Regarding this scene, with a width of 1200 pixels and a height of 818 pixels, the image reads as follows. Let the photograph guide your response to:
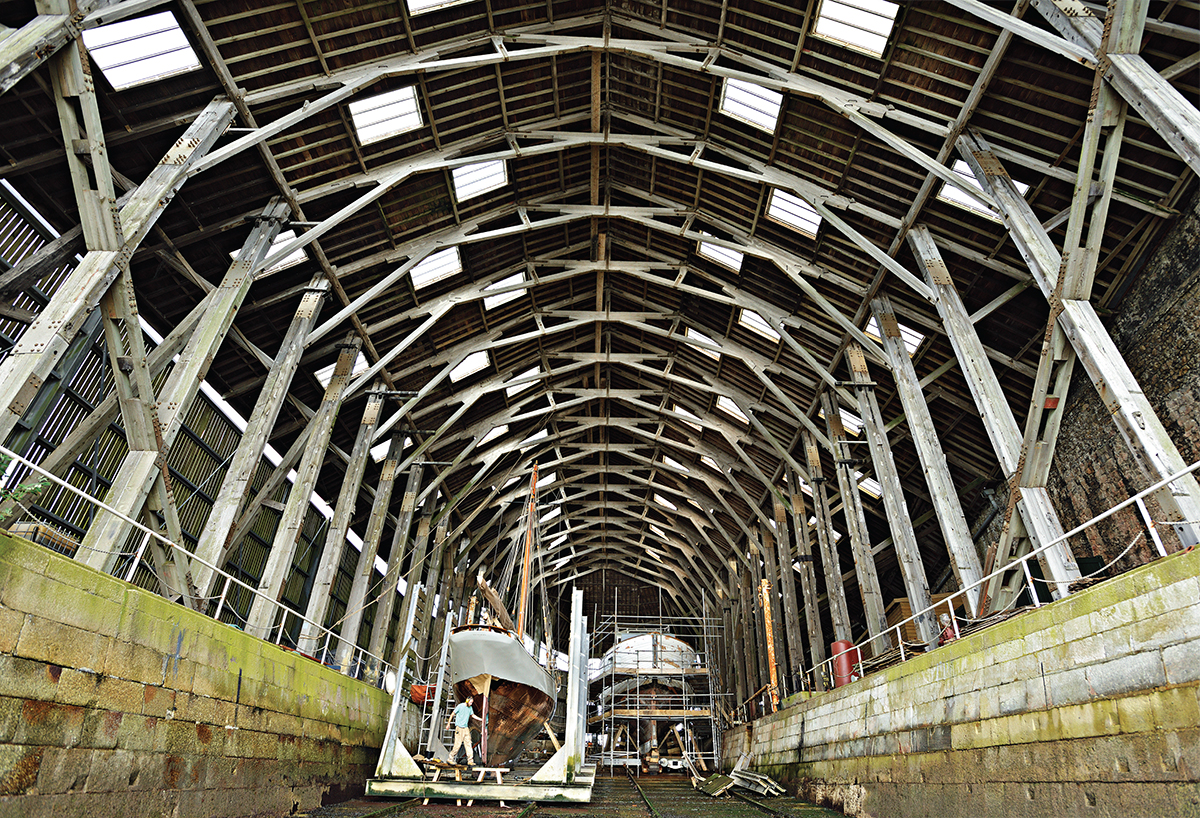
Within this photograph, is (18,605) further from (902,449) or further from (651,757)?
(651,757)

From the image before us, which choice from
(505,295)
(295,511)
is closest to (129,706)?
(295,511)

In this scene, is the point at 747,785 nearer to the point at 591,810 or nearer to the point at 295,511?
the point at 591,810

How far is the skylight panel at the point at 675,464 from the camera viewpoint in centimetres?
2880

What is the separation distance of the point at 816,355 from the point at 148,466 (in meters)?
16.4

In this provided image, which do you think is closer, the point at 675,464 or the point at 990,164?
the point at 990,164

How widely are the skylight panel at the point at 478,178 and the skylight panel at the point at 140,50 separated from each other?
6415mm

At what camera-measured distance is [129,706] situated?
6.45 metres

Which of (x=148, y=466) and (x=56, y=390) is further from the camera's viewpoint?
(x=56, y=390)

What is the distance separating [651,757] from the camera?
1183 inches

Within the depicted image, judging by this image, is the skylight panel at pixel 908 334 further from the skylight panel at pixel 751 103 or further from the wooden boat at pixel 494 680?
the wooden boat at pixel 494 680

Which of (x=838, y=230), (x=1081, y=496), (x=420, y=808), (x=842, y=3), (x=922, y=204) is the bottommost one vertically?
(x=420, y=808)

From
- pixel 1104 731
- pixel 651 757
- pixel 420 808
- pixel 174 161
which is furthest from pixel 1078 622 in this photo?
pixel 651 757

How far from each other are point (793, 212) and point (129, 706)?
15.8 metres

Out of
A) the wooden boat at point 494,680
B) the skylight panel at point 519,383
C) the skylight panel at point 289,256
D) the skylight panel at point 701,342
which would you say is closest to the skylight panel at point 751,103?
the skylight panel at point 701,342
